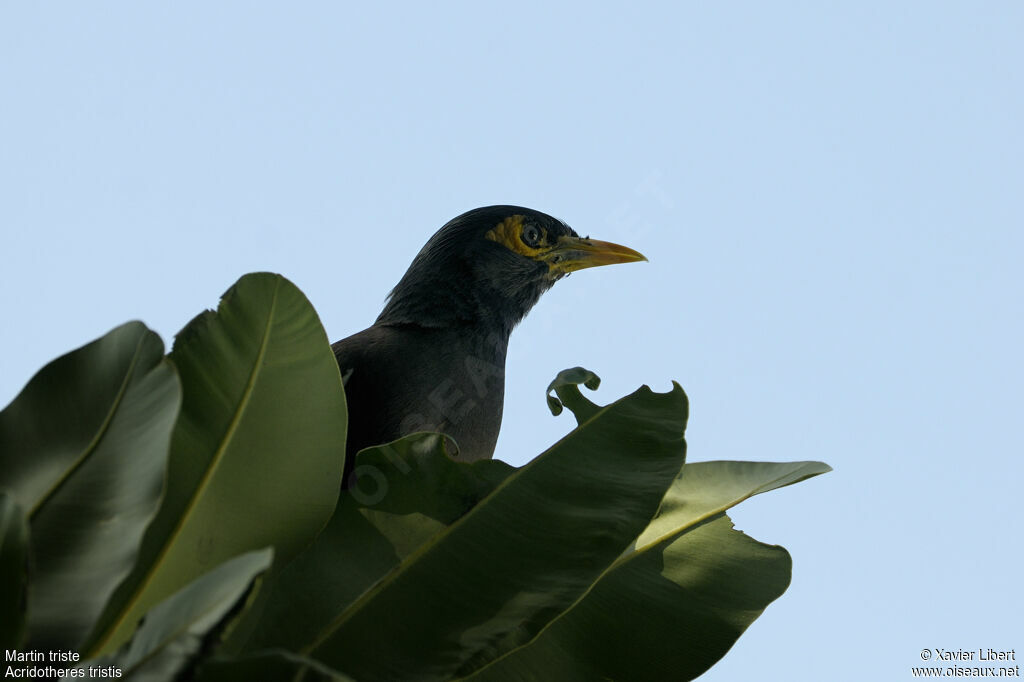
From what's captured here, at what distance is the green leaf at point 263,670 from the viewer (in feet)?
2.34

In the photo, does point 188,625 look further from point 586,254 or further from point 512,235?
point 586,254

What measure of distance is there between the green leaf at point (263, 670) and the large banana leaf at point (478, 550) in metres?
0.26

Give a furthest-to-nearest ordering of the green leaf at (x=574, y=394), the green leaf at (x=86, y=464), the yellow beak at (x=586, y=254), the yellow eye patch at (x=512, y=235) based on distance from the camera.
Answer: the yellow beak at (x=586, y=254), the yellow eye patch at (x=512, y=235), the green leaf at (x=574, y=394), the green leaf at (x=86, y=464)

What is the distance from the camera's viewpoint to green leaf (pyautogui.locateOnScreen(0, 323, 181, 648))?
816 mm

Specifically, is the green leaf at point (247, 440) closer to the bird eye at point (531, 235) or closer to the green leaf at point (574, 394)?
the green leaf at point (574, 394)

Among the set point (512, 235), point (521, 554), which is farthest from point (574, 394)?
point (512, 235)

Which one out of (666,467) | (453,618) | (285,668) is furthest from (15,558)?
(666,467)

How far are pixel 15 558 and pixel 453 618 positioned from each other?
16.5 inches

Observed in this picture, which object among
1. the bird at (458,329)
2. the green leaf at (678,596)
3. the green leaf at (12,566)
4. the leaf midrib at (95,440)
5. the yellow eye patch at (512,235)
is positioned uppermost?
the yellow eye patch at (512,235)

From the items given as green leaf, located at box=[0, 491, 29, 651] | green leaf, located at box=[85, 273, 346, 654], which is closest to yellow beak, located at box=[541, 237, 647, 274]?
green leaf, located at box=[85, 273, 346, 654]

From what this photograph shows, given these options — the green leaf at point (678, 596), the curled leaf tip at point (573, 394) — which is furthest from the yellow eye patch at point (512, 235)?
the curled leaf tip at point (573, 394)

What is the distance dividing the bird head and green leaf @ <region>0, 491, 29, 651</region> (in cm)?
149

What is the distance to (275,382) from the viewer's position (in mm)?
1018

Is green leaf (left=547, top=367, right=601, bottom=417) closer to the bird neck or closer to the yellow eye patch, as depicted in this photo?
the bird neck
